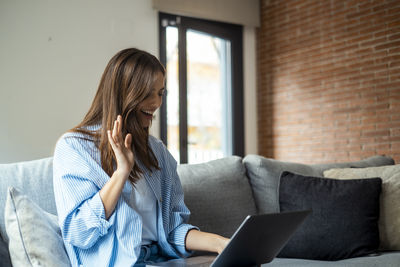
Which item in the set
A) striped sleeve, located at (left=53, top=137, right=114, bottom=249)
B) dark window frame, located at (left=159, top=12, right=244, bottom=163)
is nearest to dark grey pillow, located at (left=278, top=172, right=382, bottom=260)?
striped sleeve, located at (left=53, top=137, right=114, bottom=249)

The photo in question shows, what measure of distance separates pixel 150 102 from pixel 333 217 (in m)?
1.10

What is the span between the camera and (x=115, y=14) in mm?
4398

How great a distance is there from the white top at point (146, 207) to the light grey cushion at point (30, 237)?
0.92 feet

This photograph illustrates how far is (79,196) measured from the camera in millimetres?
1444

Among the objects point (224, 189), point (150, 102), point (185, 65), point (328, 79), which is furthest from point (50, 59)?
point (328, 79)

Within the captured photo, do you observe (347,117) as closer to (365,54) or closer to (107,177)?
(365,54)

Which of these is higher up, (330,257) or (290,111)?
(290,111)

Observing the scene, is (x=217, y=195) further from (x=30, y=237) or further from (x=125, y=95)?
(x=30, y=237)

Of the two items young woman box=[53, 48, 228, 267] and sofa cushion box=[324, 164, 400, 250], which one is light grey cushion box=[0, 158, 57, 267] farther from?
sofa cushion box=[324, 164, 400, 250]

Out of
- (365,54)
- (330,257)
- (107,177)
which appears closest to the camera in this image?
(107,177)

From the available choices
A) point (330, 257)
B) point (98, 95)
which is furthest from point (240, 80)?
point (98, 95)

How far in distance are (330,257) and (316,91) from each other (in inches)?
121

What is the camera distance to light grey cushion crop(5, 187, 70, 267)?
1370mm

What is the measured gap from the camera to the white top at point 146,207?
63.5 inches
